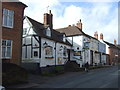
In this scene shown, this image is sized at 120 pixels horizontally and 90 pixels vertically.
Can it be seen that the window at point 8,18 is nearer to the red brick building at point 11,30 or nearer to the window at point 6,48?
the red brick building at point 11,30

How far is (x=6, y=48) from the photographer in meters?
17.7

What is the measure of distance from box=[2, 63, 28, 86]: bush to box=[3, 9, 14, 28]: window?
4513mm

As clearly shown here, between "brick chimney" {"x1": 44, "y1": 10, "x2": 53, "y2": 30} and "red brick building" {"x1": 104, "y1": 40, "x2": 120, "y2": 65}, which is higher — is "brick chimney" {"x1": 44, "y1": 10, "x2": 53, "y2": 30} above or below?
above

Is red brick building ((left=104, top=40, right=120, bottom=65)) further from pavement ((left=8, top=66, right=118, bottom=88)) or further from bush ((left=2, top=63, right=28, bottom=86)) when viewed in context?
bush ((left=2, top=63, right=28, bottom=86))

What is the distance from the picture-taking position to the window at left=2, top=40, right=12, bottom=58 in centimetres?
1743

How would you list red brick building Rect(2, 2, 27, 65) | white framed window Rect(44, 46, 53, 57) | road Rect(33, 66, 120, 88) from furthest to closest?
white framed window Rect(44, 46, 53, 57)
red brick building Rect(2, 2, 27, 65)
road Rect(33, 66, 120, 88)

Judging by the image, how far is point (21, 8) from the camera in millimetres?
19578

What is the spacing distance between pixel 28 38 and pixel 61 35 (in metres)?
8.10

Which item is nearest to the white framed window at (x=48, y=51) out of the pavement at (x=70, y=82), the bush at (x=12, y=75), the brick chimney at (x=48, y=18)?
the brick chimney at (x=48, y=18)

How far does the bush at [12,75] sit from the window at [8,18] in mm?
4513

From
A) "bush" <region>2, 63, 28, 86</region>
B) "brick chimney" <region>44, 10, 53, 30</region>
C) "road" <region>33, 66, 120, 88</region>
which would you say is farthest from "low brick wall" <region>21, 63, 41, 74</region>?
"brick chimney" <region>44, 10, 53, 30</region>

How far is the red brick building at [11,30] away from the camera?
690 inches

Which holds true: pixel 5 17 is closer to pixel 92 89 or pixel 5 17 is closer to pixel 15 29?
pixel 15 29

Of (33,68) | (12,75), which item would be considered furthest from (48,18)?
(12,75)
